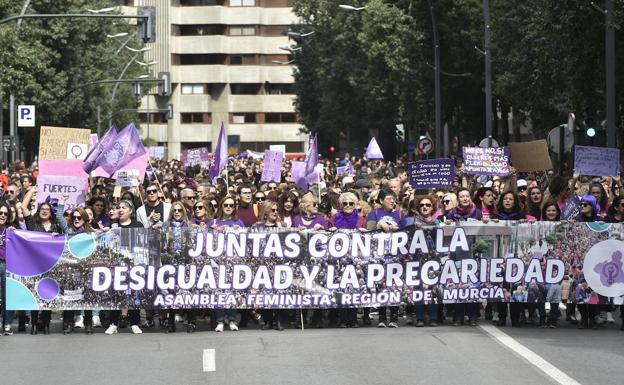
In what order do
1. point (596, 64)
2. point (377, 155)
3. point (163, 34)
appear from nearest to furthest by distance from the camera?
point (596, 64)
point (377, 155)
point (163, 34)

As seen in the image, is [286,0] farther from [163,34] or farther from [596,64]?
[596,64]

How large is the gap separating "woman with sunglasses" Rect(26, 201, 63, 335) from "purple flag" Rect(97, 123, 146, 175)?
654 cm

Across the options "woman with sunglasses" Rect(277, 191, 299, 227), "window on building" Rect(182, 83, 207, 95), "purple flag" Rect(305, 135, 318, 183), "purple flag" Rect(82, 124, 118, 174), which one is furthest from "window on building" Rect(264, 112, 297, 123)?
"woman with sunglasses" Rect(277, 191, 299, 227)

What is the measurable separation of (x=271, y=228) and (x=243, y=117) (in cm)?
11530

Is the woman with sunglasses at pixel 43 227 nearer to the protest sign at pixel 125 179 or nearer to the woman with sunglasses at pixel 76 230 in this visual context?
the woman with sunglasses at pixel 76 230

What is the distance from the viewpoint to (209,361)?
47.1 feet

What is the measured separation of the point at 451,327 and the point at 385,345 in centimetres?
205

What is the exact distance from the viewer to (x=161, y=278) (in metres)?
17.4

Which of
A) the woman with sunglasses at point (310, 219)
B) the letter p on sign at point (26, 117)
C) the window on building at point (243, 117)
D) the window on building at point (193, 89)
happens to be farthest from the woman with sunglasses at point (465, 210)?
the window on building at point (243, 117)

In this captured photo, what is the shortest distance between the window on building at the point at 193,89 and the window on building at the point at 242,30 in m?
5.05

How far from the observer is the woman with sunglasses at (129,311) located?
17422 mm

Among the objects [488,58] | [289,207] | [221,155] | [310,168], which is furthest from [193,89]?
[289,207]

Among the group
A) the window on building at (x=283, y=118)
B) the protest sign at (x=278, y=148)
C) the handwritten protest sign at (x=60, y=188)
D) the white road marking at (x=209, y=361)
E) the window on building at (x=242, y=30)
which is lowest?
the white road marking at (x=209, y=361)

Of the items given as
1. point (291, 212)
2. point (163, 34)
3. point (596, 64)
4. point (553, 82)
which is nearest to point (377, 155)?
point (553, 82)
